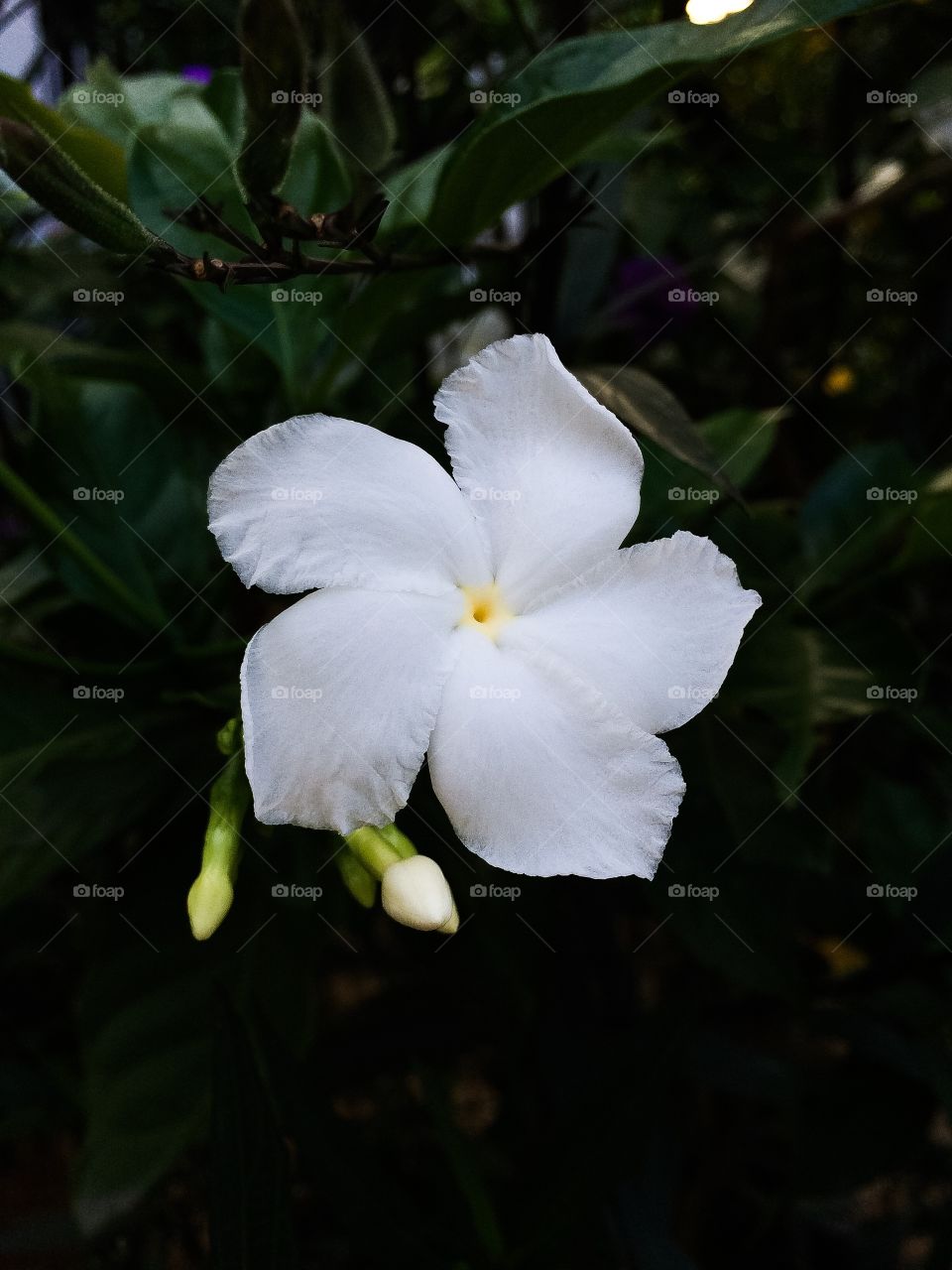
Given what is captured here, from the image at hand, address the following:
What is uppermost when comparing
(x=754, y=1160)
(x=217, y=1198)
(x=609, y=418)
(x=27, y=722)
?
(x=609, y=418)

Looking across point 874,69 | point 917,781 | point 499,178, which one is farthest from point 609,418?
point 874,69

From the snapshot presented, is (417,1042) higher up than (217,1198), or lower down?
lower down

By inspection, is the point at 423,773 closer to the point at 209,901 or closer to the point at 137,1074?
the point at 209,901

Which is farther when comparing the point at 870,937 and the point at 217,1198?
the point at 870,937

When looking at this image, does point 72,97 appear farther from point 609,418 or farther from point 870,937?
point 870,937

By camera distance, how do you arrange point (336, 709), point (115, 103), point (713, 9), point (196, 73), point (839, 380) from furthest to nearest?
point (839, 380) → point (196, 73) → point (115, 103) → point (713, 9) → point (336, 709)

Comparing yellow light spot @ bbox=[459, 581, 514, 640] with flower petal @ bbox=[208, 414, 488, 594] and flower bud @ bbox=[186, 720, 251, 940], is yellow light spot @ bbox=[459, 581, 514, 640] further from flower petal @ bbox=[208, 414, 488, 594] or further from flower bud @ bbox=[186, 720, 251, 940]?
flower bud @ bbox=[186, 720, 251, 940]

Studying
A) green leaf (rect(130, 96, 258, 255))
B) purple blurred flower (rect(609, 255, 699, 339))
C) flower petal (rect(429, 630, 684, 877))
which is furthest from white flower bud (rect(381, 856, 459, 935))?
purple blurred flower (rect(609, 255, 699, 339))

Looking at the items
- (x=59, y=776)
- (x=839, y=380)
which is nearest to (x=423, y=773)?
(x=59, y=776)
